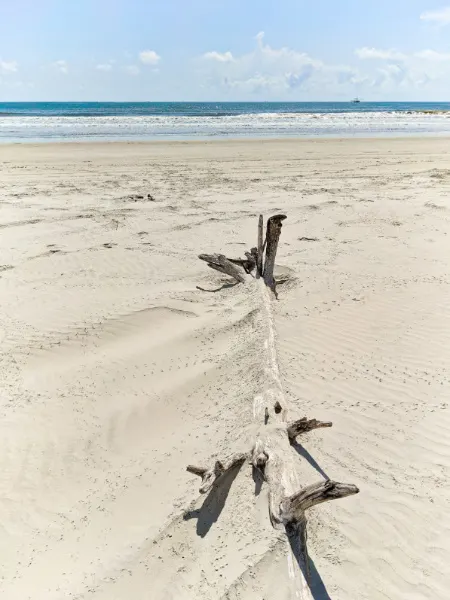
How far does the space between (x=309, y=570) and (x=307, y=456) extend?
1.12 meters

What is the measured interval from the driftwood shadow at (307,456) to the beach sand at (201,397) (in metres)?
0.03

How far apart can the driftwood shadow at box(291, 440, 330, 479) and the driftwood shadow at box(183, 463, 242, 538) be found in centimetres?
64

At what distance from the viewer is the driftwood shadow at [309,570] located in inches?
110

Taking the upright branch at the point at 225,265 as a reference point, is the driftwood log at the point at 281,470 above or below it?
below

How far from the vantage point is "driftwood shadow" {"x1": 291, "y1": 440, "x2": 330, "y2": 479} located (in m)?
3.77

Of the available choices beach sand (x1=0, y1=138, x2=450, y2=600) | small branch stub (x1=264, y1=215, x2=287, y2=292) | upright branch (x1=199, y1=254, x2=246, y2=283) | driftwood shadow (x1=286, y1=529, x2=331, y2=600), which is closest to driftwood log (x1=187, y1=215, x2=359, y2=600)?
driftwood shadow (x1=286, y1=529, x2=331, y2=600)

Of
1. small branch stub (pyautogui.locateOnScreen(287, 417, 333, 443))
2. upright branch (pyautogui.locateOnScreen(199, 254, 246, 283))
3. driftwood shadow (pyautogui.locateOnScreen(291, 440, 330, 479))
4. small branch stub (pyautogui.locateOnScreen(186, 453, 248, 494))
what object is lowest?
driftwood shadow (pyautogui.locateOnScreen(291, 440, 330, 479))

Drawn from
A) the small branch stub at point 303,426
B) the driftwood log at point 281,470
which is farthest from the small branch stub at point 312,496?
the small branch stub at point 303,426

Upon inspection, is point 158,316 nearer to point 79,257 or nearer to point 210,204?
point 79,257

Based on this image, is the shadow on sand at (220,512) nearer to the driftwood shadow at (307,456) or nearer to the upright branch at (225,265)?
the driftwood shadow at (307,456)

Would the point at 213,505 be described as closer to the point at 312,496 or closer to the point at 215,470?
the point at 215,470

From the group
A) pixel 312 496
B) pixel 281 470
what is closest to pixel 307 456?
pixel 281 470

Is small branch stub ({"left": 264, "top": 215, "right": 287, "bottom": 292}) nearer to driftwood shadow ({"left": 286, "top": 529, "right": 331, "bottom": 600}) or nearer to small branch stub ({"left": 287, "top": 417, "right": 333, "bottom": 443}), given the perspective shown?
small branch stub ({"left": 287, "top": 417, "right": 333, "bottom": 443})

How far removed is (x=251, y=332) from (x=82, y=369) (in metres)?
2.08
